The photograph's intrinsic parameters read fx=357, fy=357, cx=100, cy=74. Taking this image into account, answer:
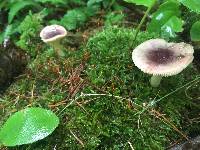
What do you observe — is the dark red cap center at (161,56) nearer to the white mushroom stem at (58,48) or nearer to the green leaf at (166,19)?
the green leaf at (166,19)

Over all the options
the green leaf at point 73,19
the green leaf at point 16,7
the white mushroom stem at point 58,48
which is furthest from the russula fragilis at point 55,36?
the green leaf at point 16,7

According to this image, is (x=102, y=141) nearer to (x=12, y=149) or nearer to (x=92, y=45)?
(x=12, y=149)

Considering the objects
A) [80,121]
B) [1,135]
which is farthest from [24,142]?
[80,121]

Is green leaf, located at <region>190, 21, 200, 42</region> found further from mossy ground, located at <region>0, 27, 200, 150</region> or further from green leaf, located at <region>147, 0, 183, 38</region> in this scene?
mossy ground, located at <region>0, 27, 200, 150</region>

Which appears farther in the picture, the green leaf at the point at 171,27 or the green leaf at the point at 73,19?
the green leaf at the point at 73,19

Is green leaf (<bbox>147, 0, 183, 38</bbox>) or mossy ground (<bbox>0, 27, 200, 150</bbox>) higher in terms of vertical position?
green leaf (<bbox>147, 0, 183, 38</bbox>)

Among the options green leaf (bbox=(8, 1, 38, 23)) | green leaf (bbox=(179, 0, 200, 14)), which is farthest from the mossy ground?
green leaf (bbox=(8, 1, 38, 23))
